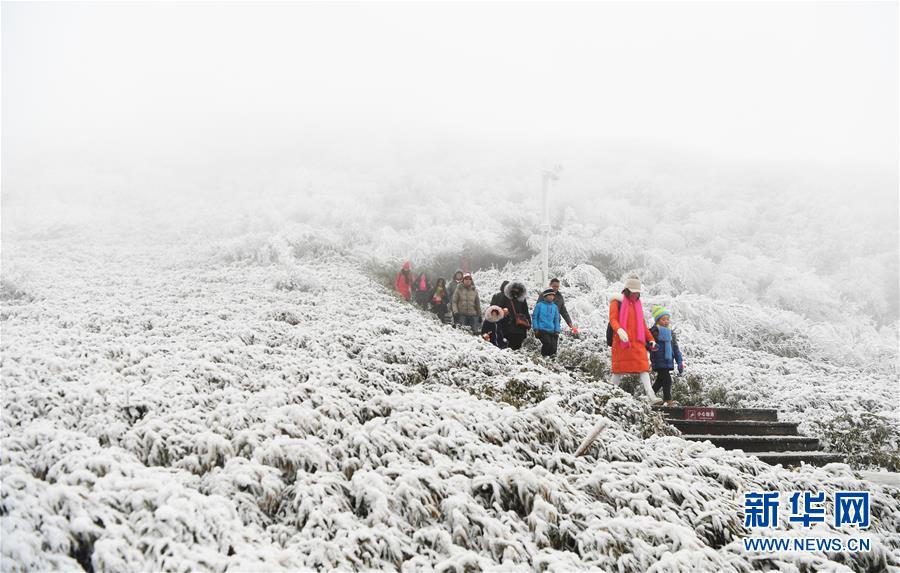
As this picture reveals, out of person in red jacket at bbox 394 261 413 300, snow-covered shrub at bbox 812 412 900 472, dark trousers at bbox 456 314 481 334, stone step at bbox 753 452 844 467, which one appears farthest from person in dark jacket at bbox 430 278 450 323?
stone step at bbox 753 452 844 467

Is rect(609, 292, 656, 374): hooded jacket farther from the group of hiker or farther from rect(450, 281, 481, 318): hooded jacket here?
rect(450, 281, 481, 318): hooded jacket

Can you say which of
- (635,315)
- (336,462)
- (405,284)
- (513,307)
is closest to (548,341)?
(513,307)

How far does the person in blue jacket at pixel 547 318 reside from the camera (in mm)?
9898

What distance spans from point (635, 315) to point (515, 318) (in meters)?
2.64

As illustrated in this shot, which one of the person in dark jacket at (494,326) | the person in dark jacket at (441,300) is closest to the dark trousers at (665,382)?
Result: the person in dark jacket at (494,326)

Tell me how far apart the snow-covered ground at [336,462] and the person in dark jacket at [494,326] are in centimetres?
70

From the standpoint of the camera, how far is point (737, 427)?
834 centimetres

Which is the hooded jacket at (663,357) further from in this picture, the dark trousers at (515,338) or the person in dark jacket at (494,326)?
the person in dark jacket at (494,326)

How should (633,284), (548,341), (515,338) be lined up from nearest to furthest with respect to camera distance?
(633,284), (548,341), (515,338)

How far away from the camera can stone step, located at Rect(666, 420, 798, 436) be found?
8.17 metres

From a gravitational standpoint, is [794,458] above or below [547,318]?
below

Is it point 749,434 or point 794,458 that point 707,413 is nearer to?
point 749,434

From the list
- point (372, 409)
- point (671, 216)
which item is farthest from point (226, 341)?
point (671, 216)

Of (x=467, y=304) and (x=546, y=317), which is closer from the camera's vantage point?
(x=546, y=317)
